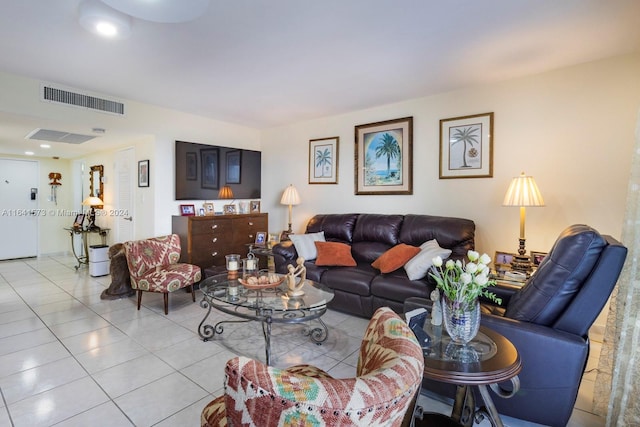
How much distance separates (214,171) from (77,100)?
1782 mm

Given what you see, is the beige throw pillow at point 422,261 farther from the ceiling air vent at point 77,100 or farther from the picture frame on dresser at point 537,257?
the ceiling air vent at point 77,100

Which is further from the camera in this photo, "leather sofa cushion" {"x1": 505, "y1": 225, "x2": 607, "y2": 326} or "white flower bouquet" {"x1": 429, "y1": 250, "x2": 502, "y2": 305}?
"leather sofa cushion" {"x1": 505, "y1": 225, "x2": 607, "y2": 326}

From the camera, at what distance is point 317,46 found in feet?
8.13

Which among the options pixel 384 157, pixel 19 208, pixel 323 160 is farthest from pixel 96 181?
pixel 384 157

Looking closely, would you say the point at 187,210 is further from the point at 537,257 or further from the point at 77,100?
the point at 537,257

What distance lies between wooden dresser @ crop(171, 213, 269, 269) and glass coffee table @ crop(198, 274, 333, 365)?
129 cm

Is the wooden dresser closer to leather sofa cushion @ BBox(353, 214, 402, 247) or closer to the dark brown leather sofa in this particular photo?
the dark brown leather sofa

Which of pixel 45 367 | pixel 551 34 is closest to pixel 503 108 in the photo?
pixel 551 34

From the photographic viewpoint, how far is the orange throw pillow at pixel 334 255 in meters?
3.54

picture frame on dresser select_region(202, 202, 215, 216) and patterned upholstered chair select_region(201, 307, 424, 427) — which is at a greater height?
picture frame on dresser select_region(202, 202, 215, 216)

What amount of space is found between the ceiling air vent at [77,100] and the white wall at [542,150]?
303cm

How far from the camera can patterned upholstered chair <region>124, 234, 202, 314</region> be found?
336 centimetres

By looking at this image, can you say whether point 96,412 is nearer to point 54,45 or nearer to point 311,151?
point 54,45

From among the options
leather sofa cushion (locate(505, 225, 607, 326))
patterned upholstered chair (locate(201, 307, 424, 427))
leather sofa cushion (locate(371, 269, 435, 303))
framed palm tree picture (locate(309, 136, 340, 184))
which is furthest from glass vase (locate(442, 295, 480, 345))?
framed palm tree picture (locate(309, 136, 340, 184))
